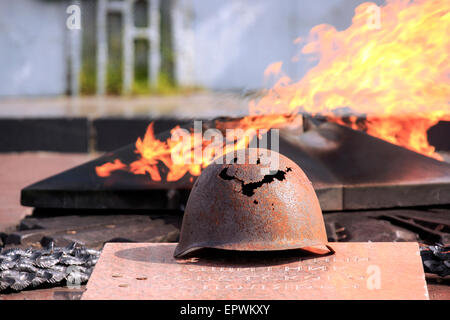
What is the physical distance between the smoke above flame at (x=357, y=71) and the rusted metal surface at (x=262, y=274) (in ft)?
4.98

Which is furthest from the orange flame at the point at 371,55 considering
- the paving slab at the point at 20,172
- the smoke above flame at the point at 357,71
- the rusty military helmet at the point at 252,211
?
the paving slab at the point at 20,172

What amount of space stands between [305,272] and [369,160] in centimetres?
230

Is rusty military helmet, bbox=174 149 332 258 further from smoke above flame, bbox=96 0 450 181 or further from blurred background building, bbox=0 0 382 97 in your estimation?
blurred background building, bbox=0 0 382 97

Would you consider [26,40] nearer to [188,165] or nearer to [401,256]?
[188,165]

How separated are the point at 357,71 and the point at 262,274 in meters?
2.12

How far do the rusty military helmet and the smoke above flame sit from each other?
1.44 meters

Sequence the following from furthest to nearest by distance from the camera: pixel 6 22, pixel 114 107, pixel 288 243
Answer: pixel 6 22 → pixel 114 107 → pixel 288 243

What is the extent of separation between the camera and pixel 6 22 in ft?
52.6

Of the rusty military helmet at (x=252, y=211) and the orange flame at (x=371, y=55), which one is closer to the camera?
the rusty military helmet at (x=252, y=211)

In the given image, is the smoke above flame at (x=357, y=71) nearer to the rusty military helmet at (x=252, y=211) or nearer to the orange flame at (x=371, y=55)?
the orange flame at (x=371, y=55)

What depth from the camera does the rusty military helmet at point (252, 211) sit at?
10.9 ft

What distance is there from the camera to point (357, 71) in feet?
15.6

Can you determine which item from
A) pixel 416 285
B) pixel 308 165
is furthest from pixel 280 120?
pixel 416 285

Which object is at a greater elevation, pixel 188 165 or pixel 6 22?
pixel 6 22
